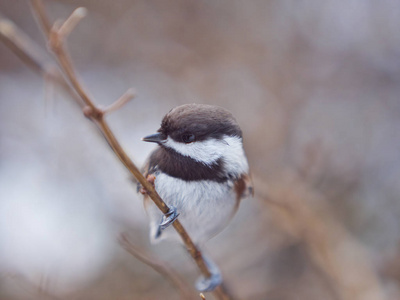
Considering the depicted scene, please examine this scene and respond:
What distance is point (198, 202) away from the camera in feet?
5.71

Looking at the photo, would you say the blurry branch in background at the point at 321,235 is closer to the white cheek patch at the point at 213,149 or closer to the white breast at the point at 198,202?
the white breast at the point at 198,202

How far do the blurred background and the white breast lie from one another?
0.79 metres

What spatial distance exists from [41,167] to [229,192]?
2522 mm

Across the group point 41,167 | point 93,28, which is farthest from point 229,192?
point 93,28

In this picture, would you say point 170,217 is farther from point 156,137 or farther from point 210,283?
point 210,283

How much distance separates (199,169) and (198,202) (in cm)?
16

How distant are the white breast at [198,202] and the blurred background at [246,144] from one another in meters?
0.79

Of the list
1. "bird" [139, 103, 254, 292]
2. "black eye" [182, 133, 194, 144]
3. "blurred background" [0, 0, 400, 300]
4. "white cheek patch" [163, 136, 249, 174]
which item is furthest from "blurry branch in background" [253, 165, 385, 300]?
"black eye" [182, 133, 194, 144]

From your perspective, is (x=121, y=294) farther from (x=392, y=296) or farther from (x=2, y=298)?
(x=392, y=296)

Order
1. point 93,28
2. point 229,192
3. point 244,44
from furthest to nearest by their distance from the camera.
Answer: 1. point 93,28
2. point 244,44
3. point 229,192

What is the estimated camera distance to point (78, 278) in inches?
130

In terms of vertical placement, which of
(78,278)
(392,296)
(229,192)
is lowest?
(392,296)

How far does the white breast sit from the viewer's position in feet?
5.59

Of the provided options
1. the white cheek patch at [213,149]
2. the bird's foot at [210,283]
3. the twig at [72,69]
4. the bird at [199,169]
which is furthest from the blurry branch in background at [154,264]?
the twig at [72,69]
